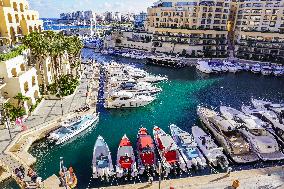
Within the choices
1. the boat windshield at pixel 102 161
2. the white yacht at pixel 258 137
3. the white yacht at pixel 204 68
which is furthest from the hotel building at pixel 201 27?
the boat windshield at pixel 102 161

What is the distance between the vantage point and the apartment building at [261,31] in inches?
3981

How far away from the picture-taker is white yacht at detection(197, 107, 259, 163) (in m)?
37.7

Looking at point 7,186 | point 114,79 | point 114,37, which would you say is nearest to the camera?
point 7,186

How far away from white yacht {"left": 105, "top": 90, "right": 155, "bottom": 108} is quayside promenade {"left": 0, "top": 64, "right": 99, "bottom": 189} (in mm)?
3572

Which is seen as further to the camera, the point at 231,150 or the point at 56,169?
the point at 231,150

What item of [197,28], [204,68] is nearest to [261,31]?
[197,28]

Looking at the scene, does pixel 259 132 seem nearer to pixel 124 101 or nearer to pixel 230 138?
pixel 230 138

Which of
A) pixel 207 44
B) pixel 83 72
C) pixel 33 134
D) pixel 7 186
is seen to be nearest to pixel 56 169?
pixel 7 186

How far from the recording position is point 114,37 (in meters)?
138

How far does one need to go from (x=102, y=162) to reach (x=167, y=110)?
24.6m

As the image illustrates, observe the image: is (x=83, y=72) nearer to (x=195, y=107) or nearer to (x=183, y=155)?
(x=195, y=107)

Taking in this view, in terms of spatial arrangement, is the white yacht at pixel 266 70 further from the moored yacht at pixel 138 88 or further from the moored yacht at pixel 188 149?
the moored yacht at pixel 188 149

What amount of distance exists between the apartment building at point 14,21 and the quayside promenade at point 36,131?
58.0 ft

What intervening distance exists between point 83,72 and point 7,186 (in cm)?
5292
